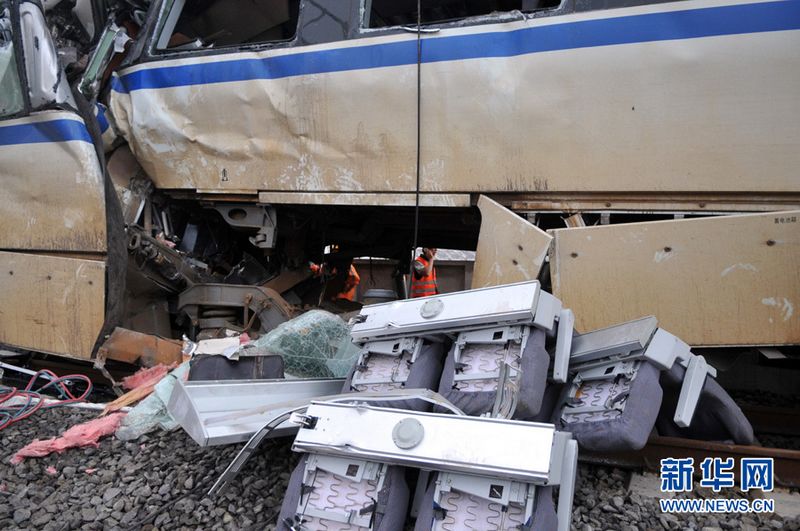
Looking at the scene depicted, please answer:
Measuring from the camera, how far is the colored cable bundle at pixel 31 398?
3.30 m

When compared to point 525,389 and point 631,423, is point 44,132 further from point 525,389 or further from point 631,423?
point 631,423

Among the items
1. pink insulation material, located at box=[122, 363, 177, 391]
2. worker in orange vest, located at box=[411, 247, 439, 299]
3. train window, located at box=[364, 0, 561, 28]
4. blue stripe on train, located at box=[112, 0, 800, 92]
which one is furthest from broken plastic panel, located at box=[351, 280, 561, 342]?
worker in orange vest, located at box=[411, 247, 439, 299]

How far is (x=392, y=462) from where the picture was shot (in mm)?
1817

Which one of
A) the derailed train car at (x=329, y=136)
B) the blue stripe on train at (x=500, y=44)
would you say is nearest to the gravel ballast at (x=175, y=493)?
the derailed train car at (x=329, y=136)

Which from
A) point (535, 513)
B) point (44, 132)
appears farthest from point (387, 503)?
point (44, 132)

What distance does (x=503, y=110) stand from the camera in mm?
3393

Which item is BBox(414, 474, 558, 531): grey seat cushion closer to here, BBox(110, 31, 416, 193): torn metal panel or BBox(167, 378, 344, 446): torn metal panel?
BBox(167, 378, 344, 446): torn metal panel

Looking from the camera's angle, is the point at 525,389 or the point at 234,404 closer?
the point at 525,389

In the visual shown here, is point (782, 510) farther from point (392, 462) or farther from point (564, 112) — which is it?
point (564, 112)

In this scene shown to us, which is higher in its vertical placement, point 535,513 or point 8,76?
point 8,76

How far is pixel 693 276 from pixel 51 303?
4.01 m

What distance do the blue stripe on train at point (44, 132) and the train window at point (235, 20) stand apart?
107cm

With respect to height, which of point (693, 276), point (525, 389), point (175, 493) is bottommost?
point (175, 493)

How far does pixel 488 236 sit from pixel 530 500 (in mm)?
1987
